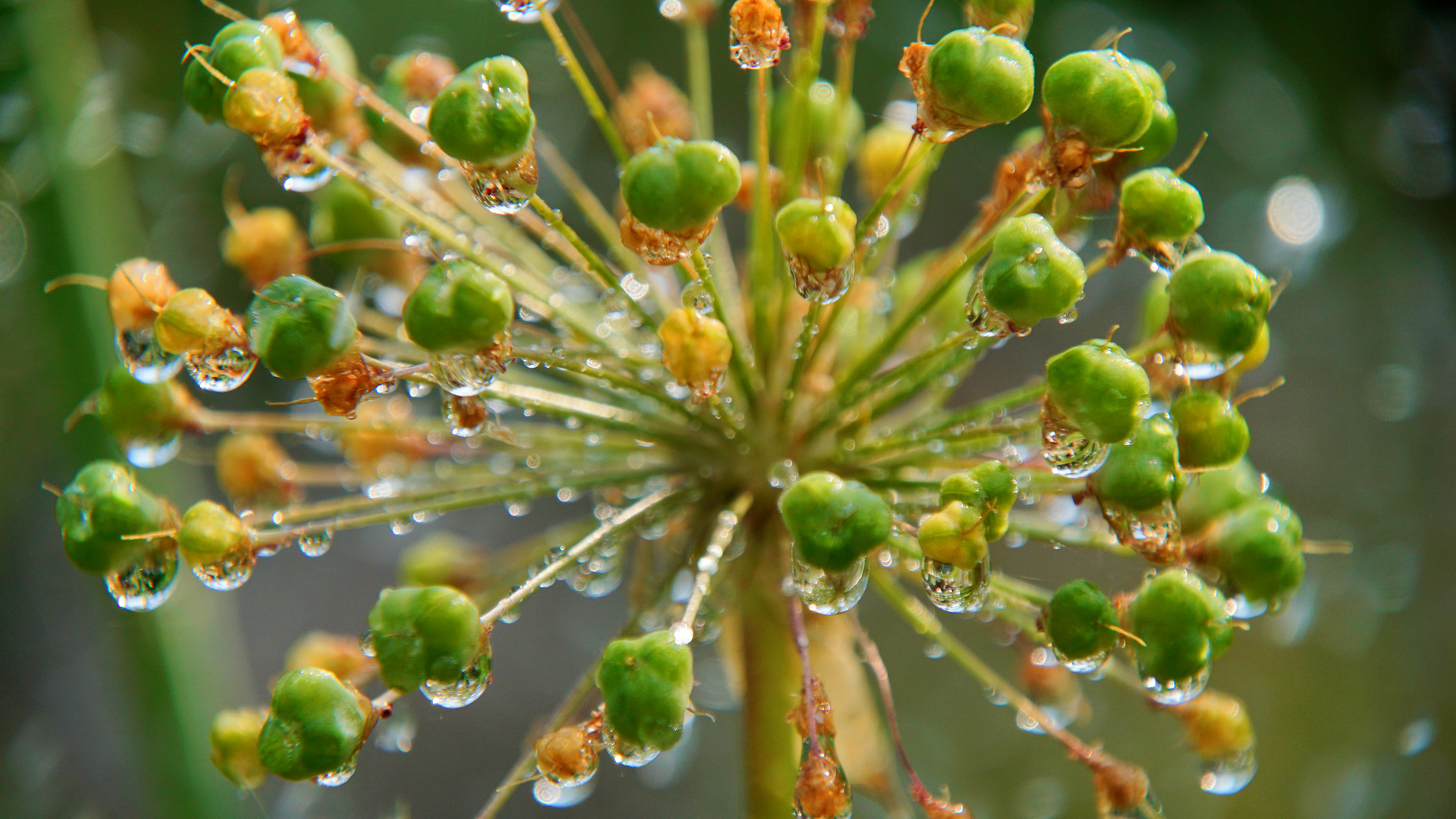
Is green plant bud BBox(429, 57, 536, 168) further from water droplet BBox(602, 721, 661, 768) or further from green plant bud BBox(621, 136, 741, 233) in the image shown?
water droplet BBox(602, 721, 661, 768)

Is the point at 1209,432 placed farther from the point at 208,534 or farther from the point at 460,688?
the point at 208,534

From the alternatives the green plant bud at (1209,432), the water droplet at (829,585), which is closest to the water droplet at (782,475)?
the water droplet at (829,585)

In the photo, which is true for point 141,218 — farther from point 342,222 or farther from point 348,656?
point 348,656

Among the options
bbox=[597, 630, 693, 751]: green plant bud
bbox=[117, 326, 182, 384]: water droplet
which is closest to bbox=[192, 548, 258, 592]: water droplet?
bbox=[117, 326, 182, 384]: water droplet

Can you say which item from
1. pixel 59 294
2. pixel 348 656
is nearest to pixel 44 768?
pixel 59 294

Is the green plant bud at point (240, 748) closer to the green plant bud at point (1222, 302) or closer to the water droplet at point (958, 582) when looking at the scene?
the water droplet at point (958, 582)

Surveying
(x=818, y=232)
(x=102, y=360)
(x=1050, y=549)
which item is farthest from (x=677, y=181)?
(x=1050, y=549)
